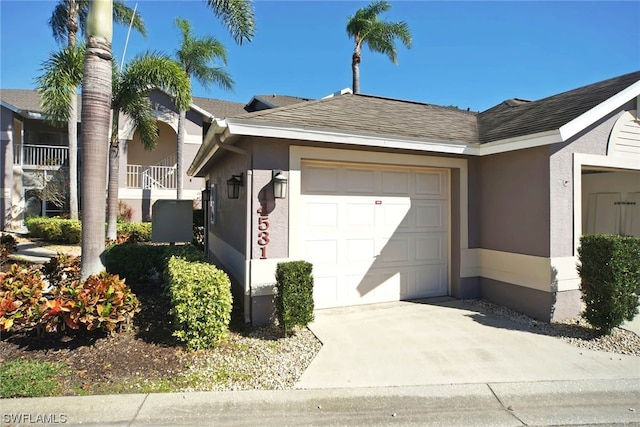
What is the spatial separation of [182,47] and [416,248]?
55.0 feet

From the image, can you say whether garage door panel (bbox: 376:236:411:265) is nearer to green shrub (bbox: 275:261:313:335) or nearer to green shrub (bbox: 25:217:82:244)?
green shrub (bbox: 275:261:313:335)

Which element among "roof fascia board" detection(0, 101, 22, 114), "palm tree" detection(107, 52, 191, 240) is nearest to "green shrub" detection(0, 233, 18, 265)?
"palm tree" detection(107, 52, 191, 240)

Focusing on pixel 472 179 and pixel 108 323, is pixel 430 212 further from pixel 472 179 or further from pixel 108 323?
pixel 108 323

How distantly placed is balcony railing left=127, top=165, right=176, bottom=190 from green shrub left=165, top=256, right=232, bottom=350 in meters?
16.4

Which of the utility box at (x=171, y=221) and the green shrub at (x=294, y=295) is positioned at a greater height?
the utility box at (x=171, y=221)

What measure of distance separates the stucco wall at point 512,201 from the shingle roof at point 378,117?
2.65 feet

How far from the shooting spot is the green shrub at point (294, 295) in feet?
15.5

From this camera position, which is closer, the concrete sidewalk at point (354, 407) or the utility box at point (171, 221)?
the concrete sidewalk at point (354, 407)

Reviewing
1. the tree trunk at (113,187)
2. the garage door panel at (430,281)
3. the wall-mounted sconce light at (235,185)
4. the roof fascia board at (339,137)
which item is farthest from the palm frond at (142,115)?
the garage door panel at (430,281)

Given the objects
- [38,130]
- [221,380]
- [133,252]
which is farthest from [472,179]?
[38,130]

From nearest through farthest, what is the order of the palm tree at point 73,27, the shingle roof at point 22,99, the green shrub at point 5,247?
the green shrub at point 5,247 → the palm tree at point 73,27 → the shingle roof at point 22,99

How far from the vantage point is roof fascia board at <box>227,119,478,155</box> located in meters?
5.11

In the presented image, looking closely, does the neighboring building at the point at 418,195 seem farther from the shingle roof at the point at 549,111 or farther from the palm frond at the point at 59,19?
the palm frond at the point at 59,19

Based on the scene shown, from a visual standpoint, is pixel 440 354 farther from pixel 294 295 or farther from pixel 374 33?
pixel 374 33
